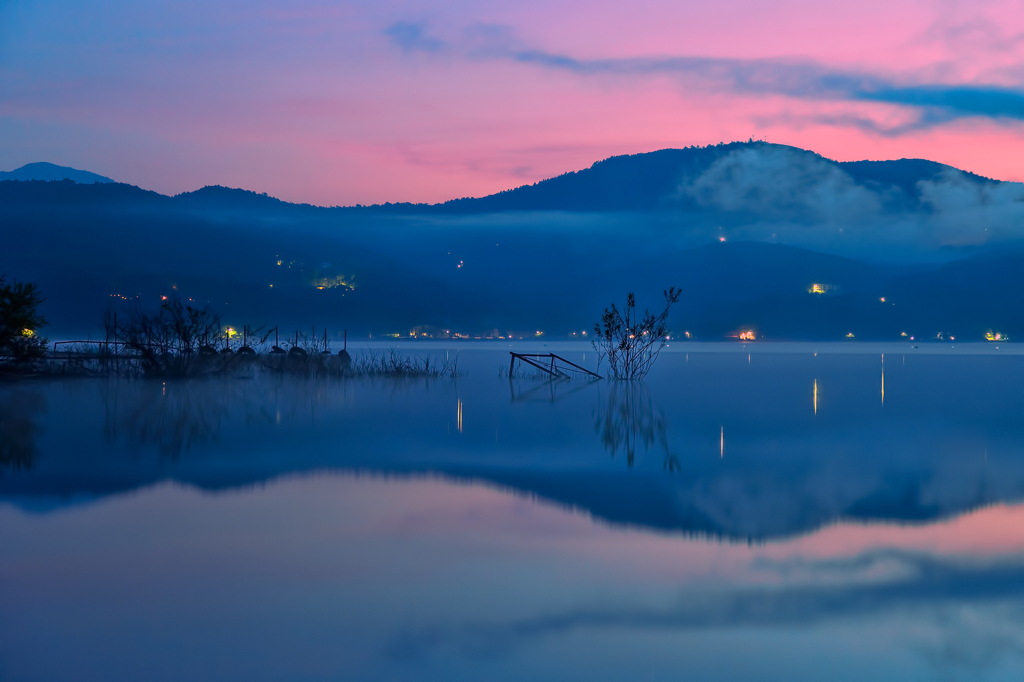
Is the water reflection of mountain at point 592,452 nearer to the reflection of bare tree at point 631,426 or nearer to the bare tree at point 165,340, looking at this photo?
the reflection of bare tree at point 631,426

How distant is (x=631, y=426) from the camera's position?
2797 cm

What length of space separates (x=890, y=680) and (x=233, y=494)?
454 inches

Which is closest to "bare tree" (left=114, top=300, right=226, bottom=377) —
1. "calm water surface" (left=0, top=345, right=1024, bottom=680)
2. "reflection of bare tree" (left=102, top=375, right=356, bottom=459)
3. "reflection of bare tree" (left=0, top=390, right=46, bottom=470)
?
"reflection of bare tree" (left=102, top=375, right=356, bottom=459)

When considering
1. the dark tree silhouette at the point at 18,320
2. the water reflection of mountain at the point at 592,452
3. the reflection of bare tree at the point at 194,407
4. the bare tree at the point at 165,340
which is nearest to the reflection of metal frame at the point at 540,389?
the water reflection of mountain at the point at 592,452

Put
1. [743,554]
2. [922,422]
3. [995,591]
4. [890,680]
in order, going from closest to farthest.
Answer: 1. [890,680]
2. [995,591]
3. [743,554]
4. [922,422]

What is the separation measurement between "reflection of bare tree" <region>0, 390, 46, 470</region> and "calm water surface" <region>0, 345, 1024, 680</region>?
0.17m

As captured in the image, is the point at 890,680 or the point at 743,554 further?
the point at 743,554

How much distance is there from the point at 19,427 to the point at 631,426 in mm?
18176

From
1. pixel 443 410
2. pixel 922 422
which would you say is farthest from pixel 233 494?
pixel 922 422

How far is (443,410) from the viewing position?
33.2 m

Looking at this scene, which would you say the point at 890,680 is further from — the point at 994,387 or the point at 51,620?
the point at 994,387

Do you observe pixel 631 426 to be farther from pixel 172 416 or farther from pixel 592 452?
pixel 172 416

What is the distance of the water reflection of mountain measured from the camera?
1522 centimetres

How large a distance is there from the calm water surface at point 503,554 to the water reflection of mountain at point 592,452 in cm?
14
